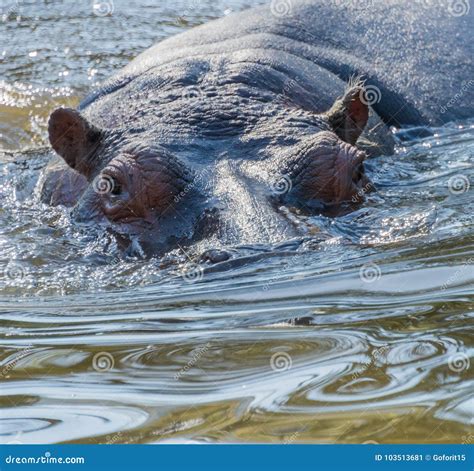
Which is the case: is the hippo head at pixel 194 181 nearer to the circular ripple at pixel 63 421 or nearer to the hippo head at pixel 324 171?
the hippo head at pixel 324 171

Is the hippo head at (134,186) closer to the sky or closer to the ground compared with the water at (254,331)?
closer to the sky

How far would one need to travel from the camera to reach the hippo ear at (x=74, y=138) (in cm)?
609

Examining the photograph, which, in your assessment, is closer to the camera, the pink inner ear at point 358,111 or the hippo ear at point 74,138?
the hippo ear at point 74,138

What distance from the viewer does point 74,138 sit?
20.1 ft

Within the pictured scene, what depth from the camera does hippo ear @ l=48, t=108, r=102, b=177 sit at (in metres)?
6.09

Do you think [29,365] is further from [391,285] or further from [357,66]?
[357,66]

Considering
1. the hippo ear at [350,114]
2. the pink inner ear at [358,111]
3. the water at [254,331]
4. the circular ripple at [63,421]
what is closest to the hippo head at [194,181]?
the water at [254,331]

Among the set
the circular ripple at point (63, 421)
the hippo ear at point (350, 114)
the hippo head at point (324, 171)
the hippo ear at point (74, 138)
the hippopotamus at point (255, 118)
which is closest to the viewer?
the circular ripple at point (63, 421)

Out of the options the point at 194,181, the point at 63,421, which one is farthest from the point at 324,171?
the point at 63,421

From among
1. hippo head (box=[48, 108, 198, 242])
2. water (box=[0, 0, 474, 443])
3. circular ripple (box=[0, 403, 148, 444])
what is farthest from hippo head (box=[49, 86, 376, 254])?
circular ripple (box=[0, 403, 148, 444])

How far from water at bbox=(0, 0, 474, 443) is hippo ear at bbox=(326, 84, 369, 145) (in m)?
0.37

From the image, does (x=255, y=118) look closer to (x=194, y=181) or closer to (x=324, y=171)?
(x=324, y=171)

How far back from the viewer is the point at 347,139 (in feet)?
20.9

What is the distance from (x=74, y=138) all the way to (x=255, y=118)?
1030 mm
